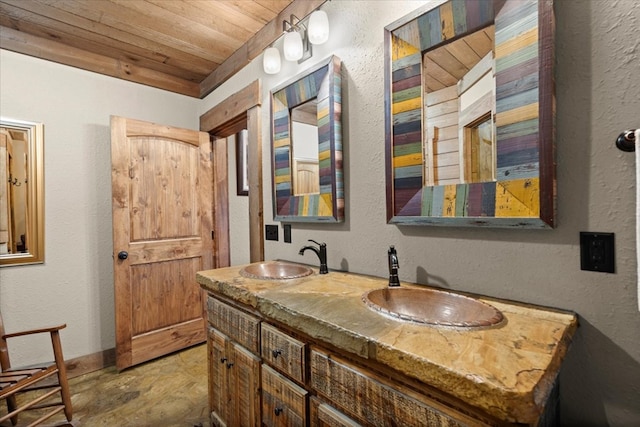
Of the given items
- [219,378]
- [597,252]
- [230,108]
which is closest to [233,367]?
[219,378]

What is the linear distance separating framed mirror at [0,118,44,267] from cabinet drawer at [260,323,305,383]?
2111mm

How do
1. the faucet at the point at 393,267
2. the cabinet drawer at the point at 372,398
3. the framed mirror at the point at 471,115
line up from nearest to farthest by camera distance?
the cabinet drawer at the point at 372,398 → the framed mirror at the point at 471,115 → the faucet at the point at 393,267

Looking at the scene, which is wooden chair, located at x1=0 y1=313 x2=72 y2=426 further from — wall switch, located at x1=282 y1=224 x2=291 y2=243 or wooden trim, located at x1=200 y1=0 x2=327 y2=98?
wooden trim, located at x1=200 y1=0 x2=327 y2=98

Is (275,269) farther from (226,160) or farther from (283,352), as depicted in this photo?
(226,160)

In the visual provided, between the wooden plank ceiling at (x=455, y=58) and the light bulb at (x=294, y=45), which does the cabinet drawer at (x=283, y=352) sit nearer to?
the wooden plank ceiling at (x=455, y=58)

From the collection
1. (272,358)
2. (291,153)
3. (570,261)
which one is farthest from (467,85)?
(272,358)

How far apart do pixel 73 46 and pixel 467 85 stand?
284 cm

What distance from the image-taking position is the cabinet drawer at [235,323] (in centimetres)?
121

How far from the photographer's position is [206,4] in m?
1.83

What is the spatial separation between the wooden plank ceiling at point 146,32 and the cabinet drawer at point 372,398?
1.83 meters

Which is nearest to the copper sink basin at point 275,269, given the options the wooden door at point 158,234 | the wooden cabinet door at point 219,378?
the wooden cabinet door at point 219,378

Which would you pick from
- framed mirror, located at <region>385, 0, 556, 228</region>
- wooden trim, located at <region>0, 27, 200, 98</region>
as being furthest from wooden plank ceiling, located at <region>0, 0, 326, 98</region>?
framed mirror, located at <region>385, 0, 556, 228</region>

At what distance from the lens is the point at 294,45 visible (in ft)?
5.50

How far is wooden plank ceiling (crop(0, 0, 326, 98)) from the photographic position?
1.83 metres
